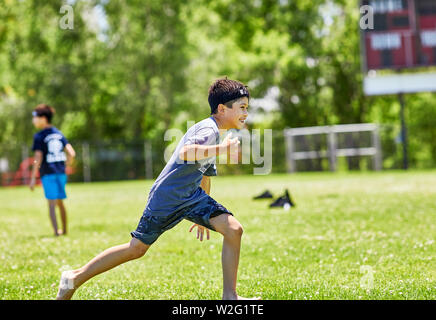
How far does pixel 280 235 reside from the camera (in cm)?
853

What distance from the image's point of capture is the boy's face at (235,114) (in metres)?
4.61

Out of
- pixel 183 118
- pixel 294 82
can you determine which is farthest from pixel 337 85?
pixel 183 118

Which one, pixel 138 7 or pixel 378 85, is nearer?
pixel 378 85

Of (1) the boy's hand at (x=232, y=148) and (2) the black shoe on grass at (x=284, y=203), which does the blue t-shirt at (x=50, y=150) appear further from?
(1) the boy's hand at (x=232, y=148)

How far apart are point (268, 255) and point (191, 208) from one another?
270 centimetres

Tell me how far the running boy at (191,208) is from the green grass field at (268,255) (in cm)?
72

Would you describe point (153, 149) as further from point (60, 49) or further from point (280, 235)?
point (280, 235)

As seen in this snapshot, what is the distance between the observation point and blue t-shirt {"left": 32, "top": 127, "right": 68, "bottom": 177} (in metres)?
9.44

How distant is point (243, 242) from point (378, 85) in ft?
63.2

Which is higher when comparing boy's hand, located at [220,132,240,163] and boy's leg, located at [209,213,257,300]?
boy's hand, located at [220,132,240,163]

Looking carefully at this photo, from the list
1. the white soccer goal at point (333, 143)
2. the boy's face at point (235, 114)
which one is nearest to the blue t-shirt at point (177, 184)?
the boy's face at point (235, 114)

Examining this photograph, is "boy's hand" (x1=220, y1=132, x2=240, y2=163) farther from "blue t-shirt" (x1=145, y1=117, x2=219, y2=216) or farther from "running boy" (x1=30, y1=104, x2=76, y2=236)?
"running boy" (x1=30, y1=104, x2=76, y2=236)

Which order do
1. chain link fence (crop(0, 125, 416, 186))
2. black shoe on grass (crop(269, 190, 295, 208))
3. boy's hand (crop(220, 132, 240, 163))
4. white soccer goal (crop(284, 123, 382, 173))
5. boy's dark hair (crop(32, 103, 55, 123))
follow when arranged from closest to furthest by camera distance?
boy's hand (crop(220, 132, 240, 163)), boy's dark hair (crop(32, 103, 55, 123)), black shoe on grass (crop(269, 190, 295, 208)), white soccer goal (crop(284, 123, 382, 173)), chain link fence (crop(0, 125, 416, 186))

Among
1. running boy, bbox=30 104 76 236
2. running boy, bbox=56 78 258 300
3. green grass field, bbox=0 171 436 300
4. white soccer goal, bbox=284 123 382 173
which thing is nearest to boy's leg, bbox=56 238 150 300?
running boy, bbox=56 78 258 300
